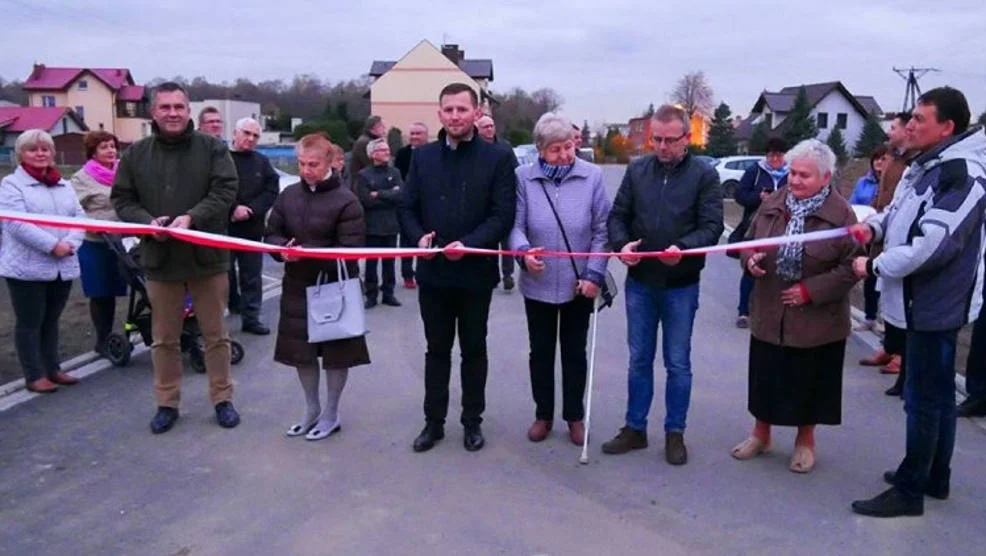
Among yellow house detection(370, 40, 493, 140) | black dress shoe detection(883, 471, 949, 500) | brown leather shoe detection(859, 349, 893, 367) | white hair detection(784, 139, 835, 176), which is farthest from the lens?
yellow house detection(370, 40, 493, 140)

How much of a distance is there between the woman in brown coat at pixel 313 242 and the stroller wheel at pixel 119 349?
7.51 feet

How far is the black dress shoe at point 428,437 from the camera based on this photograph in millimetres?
5527

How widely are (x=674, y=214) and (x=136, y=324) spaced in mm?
4822

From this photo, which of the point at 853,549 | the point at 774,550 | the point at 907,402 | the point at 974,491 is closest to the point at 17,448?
the point at 774,550

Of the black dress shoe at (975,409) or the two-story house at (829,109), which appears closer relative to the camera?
the black dress shoe at (975,409)

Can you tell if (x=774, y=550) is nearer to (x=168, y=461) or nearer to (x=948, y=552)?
(x=948, y=552)

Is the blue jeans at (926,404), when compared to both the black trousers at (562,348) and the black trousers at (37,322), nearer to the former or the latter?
the black trousers at (562,348)

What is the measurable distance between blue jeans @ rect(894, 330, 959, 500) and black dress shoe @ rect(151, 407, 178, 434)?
458 centimetres

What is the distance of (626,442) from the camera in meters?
5.52

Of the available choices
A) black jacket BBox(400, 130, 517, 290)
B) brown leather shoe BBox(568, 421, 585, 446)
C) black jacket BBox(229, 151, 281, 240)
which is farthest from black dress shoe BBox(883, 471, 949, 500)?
black jacket BBox(229, 151, 281, 240)

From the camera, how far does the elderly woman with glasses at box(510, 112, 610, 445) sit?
534cm

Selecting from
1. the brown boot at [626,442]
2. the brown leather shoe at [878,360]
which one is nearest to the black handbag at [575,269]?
the brown boot at [626,442]

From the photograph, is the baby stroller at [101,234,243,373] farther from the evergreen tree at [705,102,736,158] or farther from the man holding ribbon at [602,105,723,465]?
the evergreen tree at [705,102,736,158]

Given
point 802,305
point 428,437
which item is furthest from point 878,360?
point 428,437
